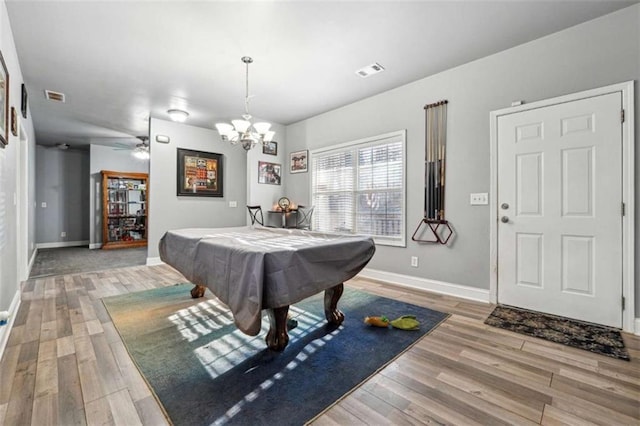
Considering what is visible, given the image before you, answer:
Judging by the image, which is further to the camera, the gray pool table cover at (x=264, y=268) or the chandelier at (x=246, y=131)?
the chandelier at (x=246, y=131)

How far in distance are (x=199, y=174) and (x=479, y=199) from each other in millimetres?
4593

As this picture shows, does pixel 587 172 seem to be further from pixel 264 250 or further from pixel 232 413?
pixel 232 413

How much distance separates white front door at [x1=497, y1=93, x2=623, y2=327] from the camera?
2352mm

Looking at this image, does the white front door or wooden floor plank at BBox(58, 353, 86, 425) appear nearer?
wooden floor plank at BBox(58, 353, 86, 425)

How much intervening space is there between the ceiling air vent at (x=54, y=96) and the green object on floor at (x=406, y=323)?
5159 mm

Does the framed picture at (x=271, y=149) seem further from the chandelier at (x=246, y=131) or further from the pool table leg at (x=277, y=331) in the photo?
the pool table leg at (x=277, y=331)

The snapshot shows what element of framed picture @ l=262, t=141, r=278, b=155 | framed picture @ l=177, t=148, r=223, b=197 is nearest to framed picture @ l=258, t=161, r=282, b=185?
framed picture @ l=262, t=141, r=278, b=155

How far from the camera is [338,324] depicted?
2.41 m

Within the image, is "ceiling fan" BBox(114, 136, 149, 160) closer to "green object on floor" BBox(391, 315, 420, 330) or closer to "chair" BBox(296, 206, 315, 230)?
"chair" BBox(296, 206, 315, 230)

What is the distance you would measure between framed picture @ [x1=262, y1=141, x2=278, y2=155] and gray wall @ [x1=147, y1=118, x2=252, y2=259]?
79cm

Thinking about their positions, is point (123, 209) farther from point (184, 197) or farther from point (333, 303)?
point (333, 303)

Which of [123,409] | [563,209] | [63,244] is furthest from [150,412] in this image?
[63,244]

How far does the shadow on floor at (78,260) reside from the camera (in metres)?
4.54

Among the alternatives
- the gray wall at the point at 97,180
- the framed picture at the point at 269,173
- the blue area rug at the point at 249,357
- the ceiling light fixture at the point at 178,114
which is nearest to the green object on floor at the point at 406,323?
the blue area rug at the point at 249,357
